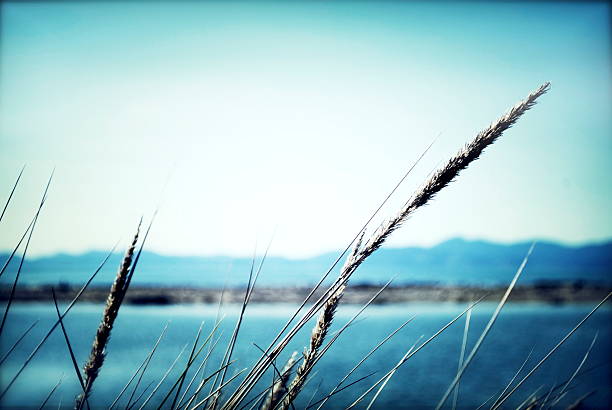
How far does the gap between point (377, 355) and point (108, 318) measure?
1813 centimetres

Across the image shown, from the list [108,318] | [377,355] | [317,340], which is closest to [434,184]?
[317,340]

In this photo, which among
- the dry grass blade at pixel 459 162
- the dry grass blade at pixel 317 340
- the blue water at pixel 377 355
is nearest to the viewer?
the dry grass blade at pixel 459 162

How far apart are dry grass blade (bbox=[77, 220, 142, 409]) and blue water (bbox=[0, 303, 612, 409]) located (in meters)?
4.51

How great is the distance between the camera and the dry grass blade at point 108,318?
1.26 metres

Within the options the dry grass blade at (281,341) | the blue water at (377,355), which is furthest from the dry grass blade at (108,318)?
the blue water at (377,355)

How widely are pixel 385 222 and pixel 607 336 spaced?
1047 inches

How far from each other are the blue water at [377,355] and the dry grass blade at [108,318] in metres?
4.51

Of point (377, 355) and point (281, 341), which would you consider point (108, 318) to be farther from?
point (377, 355)

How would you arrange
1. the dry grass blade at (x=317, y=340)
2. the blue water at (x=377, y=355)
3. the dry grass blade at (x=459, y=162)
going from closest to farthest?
1. the dry grass blade at (x=459, y=162)
2. the dry grass blade at (x=317, y=340)
3. the blue water at (x=377, y=355)

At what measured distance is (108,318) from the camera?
49.8 inches

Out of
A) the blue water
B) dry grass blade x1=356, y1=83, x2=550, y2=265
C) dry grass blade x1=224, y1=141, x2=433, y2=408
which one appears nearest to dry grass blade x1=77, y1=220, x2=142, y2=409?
dry grass blade x1=224, y1=141, x2=433, y2=408

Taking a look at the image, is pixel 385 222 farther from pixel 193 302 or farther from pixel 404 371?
pixel 193 302

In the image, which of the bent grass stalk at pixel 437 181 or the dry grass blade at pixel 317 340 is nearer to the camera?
the bent grass stalk at pixel 437 181

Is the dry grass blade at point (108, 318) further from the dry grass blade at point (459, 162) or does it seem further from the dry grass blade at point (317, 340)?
the dry grass blade at point (459, 162)
